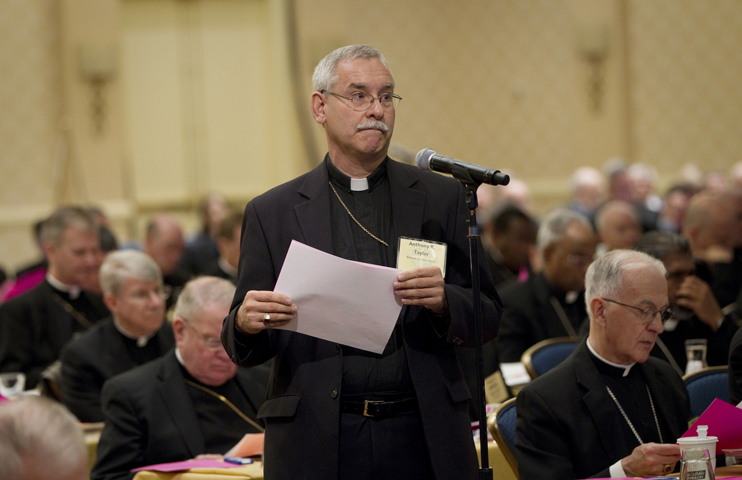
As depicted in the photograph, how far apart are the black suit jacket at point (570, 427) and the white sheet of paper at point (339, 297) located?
866 millimetres

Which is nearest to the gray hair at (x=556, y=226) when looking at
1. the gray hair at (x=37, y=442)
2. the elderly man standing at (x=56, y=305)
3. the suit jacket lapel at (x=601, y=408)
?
the suit jacket lapel at (x=601, y=408)

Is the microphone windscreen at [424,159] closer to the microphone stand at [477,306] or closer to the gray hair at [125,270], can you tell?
the microphone stand at [477,306]

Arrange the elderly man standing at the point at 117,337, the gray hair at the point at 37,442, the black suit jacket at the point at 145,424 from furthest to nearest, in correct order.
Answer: the elderly man standing at the point at 117,337 < the black suit jacket at the point at 145,424 < the gray hair at the point at 37,442

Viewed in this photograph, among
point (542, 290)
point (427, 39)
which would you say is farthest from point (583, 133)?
point (542, 290)

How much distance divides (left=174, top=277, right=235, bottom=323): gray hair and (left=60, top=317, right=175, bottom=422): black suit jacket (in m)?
1.07

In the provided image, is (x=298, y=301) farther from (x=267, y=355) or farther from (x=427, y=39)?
(x=427, y=39)

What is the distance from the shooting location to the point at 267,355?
246 cm

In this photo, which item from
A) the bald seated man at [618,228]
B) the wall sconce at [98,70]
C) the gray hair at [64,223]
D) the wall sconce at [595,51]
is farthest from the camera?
the wall sconce at [595,51]

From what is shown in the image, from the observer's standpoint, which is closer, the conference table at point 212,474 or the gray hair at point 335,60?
the gray hair at point 335,60

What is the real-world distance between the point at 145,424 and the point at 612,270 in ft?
6.50

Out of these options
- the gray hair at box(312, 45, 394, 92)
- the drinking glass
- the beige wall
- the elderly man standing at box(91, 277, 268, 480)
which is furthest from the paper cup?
the beige wall

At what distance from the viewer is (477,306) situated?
2283 millimetres

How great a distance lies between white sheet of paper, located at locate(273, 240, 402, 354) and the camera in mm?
2322

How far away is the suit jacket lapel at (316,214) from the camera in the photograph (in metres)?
2.50
